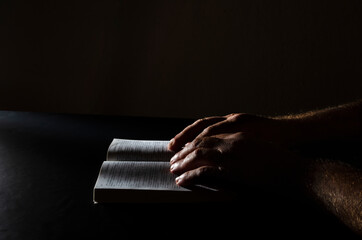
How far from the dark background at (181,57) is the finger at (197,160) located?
1817 mm

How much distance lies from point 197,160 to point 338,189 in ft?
0.88

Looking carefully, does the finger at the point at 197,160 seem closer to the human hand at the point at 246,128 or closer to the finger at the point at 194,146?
the finger at the point at 194,146

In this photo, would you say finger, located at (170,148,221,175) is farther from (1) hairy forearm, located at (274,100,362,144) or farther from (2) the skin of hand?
(1) hairy forearm, located at (274,100,362,144)

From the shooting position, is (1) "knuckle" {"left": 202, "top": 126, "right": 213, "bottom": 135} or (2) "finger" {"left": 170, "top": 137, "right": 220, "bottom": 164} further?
(1) "knuckle" {"left": 202, "top": 126, "right": 213, "bottom": 135}

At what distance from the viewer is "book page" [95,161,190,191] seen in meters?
0.60

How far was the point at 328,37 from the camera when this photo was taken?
7.82 ft

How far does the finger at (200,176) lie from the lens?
615 millimetres

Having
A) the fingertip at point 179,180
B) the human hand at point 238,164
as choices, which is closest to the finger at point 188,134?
the human hand at point 238,164

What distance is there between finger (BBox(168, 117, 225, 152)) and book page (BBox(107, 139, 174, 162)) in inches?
1.0

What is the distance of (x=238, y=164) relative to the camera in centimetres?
67

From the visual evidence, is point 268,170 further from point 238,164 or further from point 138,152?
point 138,152

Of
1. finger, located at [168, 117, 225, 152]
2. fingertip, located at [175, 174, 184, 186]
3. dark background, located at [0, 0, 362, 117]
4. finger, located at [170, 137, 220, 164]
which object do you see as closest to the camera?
fingertip, located at [175, 174, 184, 186]

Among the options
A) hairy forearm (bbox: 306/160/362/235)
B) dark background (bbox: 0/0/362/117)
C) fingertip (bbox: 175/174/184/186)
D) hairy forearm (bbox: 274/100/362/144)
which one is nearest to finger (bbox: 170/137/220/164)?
fingertip (bbox: 175/174/184/186)

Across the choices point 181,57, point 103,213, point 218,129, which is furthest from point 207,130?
point 181,57
